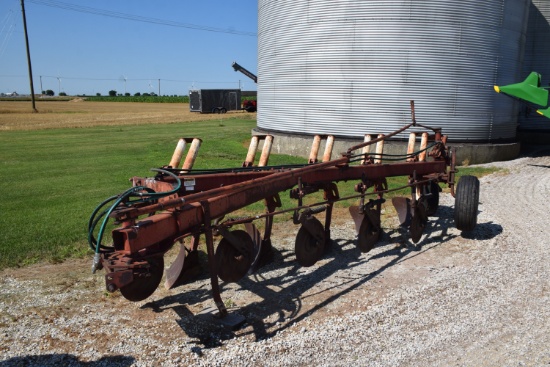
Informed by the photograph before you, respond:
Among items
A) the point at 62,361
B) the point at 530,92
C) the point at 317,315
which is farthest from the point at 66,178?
the point at 530,92

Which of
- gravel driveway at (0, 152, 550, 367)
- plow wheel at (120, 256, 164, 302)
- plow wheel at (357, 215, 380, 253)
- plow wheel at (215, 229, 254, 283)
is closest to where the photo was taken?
gravel driveway at (0, 152, 550, 367)

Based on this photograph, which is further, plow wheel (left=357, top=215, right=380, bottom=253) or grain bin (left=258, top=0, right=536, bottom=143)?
grain bin (left=258, top=0, right=536, bottom=143)

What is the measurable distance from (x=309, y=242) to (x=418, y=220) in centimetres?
217

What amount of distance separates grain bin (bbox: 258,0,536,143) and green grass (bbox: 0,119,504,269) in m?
2.17

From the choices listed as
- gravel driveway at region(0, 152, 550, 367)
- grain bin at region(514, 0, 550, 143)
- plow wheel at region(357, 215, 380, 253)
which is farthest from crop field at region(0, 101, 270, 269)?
grain bin at region(514, 0, 550, 143)

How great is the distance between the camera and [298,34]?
15.7 meters

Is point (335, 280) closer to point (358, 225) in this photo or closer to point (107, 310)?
point (358, 225)

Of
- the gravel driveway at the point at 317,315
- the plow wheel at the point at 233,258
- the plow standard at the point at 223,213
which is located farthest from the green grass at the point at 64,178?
the plow wheel at the point at 233,258

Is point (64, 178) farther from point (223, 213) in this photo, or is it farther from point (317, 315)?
point (317, 315)

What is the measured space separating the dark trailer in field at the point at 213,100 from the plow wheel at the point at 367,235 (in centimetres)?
4254

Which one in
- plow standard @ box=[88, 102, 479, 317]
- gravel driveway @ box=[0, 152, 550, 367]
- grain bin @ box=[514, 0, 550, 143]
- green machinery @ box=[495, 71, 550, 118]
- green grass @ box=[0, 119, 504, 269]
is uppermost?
grain bin @ box=[514, 0, 550, 143]

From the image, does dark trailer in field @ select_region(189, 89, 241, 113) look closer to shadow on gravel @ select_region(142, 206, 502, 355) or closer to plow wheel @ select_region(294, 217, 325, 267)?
shadow on gravel @ select_region(142, 206, 502, 355)

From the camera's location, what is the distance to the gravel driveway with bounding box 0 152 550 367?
3834 millimetres

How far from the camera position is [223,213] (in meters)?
4.23
